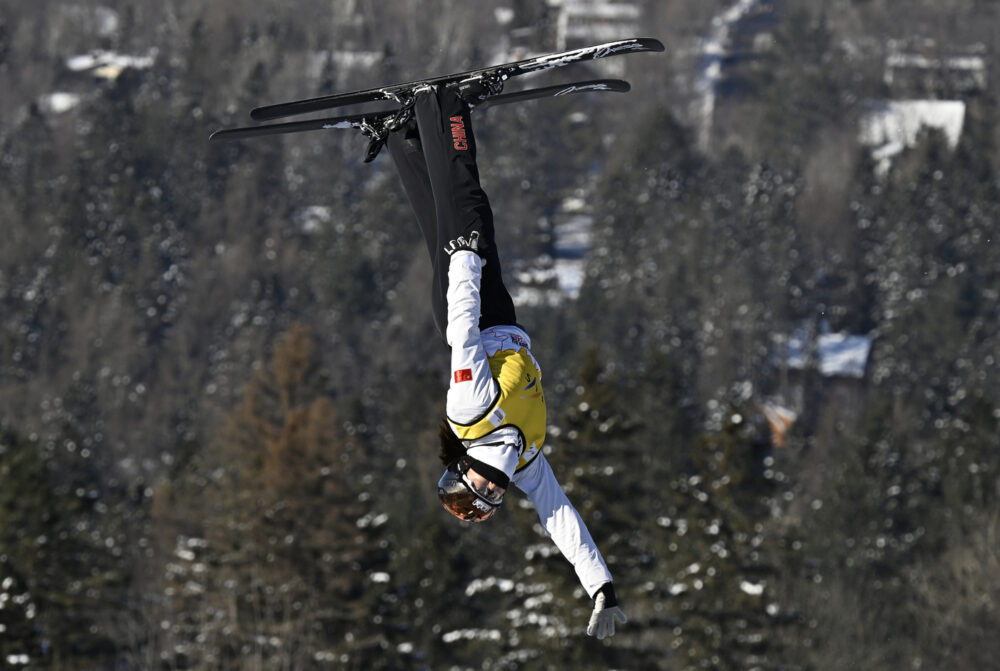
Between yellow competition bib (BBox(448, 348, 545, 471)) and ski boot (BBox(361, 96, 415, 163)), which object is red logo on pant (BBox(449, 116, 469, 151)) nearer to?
ski boot (BBox(361, 96, 415, 163))

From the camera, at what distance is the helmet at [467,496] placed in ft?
26.8

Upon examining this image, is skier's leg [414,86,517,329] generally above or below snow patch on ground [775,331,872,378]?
below

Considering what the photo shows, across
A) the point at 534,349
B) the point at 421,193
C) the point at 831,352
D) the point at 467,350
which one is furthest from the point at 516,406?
the point at 831,352

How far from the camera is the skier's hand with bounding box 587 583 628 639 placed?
820 centimetres

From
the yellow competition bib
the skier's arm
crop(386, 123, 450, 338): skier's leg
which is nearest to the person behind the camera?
the yellow competition bib

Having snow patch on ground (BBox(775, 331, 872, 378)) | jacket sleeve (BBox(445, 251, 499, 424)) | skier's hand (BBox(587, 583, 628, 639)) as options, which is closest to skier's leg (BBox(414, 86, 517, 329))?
jacket sleeve (BBox(445, 251, 499, 424))

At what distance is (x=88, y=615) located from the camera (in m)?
33.3

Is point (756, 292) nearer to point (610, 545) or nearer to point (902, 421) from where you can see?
point (902, 421)

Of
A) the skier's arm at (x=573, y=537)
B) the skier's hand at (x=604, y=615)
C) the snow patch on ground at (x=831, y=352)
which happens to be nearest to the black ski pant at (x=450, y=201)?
the skier's arm at (x=573, y=537)

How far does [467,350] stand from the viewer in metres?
7.89

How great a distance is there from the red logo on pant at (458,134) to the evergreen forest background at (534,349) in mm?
19675

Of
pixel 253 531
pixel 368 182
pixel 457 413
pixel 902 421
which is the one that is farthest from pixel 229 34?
pixel 457 413

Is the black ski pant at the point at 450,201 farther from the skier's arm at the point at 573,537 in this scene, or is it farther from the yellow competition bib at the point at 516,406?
the skier's arm at the point at 573,537

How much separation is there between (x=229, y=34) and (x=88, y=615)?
354 ft
